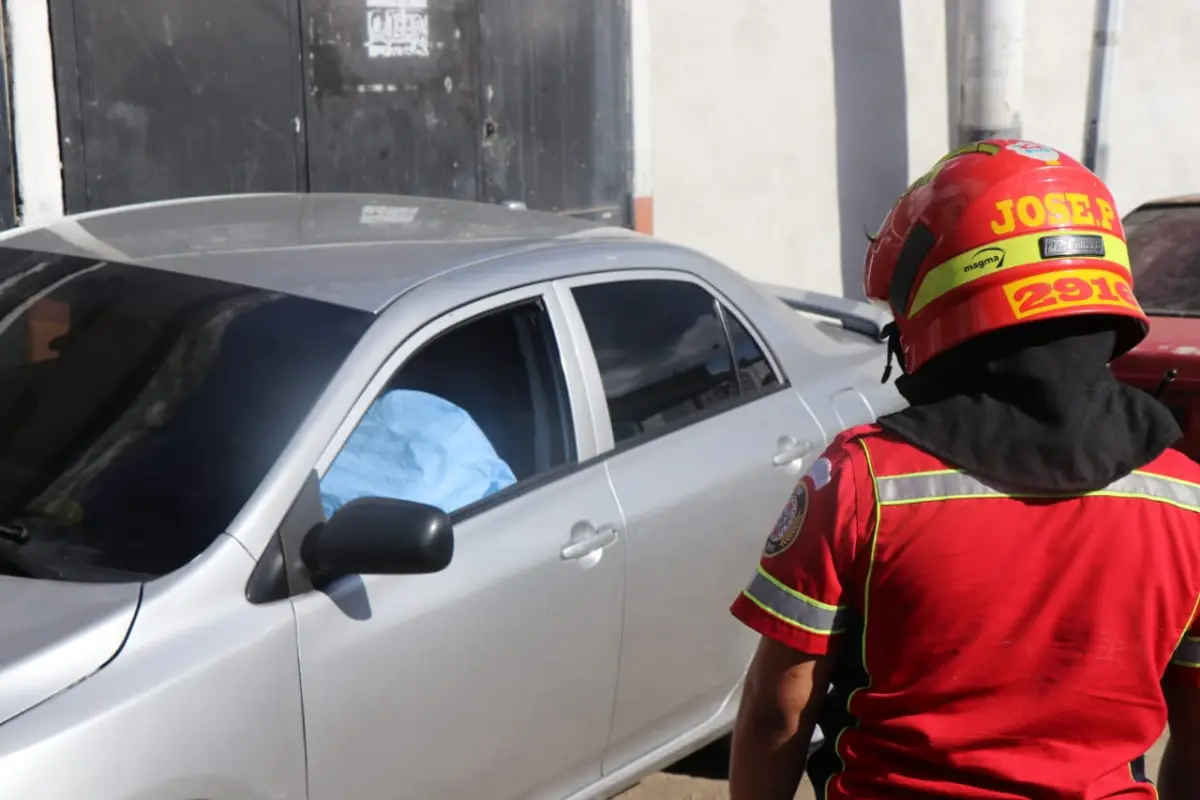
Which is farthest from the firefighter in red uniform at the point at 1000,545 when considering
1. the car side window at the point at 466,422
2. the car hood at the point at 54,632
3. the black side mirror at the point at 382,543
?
the car side window at the point at 466,422

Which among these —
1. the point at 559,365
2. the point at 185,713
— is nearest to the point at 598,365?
the point at 559,365

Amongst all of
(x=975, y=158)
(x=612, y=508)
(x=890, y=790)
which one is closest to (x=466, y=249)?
(x=612, y=508)

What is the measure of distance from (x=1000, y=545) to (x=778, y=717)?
13.1 inches

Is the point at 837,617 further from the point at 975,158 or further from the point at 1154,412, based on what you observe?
the point at 975,158

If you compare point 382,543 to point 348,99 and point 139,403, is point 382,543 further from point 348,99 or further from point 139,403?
point 348,99

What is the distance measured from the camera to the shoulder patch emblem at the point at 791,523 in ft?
5.87

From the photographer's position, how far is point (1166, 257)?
6.02 m

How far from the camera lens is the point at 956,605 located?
5.66ft

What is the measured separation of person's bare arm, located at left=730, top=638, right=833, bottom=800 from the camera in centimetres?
181

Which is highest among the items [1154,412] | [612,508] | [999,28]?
[999,28]

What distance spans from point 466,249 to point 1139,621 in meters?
2.04

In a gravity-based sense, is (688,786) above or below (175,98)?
below

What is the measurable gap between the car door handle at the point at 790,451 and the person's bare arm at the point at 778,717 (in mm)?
2101

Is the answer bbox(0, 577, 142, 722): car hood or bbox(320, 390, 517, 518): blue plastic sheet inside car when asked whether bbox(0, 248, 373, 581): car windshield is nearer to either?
bbox(0, 577, 142, 722): car hood
